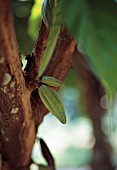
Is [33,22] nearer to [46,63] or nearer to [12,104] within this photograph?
[46,63]

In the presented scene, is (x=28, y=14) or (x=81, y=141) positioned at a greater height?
(x=28, y=14)

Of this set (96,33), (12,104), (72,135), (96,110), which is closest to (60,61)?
(12,104)

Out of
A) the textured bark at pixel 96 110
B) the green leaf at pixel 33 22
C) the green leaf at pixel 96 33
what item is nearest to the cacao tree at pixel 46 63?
the green leaf at pixel 96 33

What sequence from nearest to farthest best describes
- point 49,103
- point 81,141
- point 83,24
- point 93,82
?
1. point 83,24
2. point 49,103
3. point 93,82
4. point 81,141

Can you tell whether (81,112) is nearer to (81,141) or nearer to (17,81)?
(81,141)

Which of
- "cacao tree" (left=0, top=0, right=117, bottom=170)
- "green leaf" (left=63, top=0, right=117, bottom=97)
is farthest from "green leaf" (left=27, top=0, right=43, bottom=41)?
"green leaf" (left=63, top=0, right=117, bottom=97)

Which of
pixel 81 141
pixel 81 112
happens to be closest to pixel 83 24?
pixel 81 112
